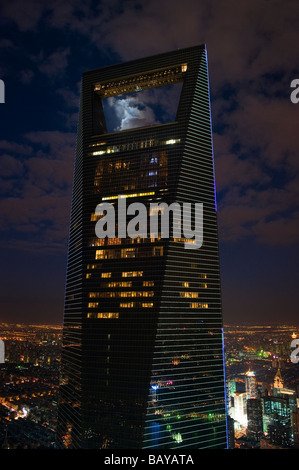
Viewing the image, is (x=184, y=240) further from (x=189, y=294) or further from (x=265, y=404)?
(x=265, y=404)

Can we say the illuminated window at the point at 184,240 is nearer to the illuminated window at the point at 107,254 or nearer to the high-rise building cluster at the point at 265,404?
the illuminated window at the point at 107,254

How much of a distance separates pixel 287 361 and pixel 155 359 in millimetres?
131857

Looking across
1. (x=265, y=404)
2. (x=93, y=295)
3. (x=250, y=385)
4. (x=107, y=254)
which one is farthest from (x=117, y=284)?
(x=250, y=385)

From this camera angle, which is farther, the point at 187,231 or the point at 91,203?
the point at 91,203

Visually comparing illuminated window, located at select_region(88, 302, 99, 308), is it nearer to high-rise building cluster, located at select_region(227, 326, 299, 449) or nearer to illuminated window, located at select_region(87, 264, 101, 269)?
illuminated window, located at select_region(87, 264, 101, 269)

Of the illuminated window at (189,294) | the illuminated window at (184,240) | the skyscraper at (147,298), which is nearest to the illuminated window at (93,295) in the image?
the skyscraper at (147,298)

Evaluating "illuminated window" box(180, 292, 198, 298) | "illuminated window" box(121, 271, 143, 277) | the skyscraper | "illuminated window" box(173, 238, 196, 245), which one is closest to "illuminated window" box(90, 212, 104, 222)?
the skyscraper

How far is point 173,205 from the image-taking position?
83.3 meters

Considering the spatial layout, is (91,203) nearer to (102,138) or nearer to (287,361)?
(102,138)

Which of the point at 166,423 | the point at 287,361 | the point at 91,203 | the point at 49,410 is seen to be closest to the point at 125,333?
the point at 166,423

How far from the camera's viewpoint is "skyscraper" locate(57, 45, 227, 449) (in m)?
71.9

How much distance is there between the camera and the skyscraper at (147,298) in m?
71.9

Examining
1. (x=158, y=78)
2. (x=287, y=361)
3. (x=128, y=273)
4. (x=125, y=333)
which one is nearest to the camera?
(x=125, y=333)

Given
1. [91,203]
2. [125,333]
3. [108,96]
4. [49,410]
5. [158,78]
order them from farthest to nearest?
[49,410] < [108,96] < [158,78] < [91,203] < [125,333]
